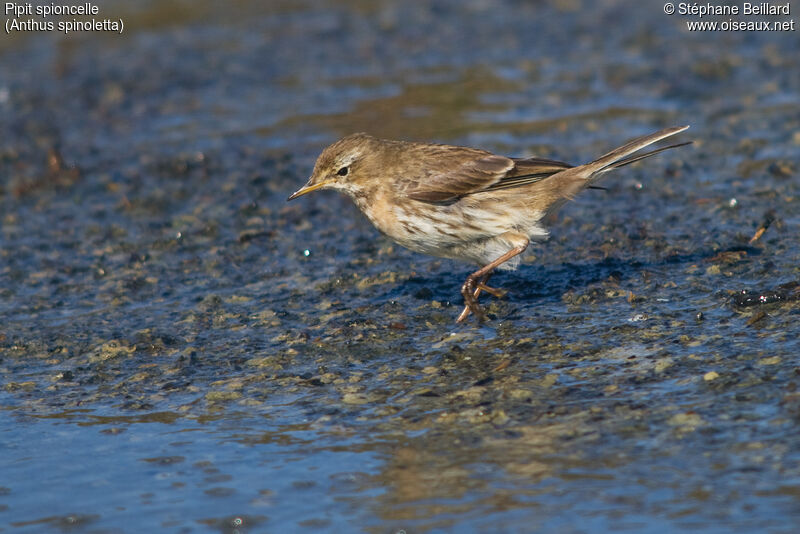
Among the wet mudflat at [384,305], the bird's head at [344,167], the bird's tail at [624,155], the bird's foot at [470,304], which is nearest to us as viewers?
the wet mudflat at [384,305]

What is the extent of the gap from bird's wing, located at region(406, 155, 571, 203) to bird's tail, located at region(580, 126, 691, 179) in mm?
227

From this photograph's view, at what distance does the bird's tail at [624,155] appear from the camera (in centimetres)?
770

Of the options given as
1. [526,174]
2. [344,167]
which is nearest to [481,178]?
[526,174]

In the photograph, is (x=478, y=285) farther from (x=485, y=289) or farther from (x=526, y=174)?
(x=526, y=174)

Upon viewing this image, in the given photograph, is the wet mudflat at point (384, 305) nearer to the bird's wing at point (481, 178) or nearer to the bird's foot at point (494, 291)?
the bird's foot at point (494, 291)

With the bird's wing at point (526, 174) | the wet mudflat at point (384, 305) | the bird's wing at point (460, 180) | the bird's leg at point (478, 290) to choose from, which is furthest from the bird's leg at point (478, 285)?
the bird's wing at point (460, 180)

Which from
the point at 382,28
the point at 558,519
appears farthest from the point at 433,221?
the point at 382,28

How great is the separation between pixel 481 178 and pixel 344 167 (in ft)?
3.64

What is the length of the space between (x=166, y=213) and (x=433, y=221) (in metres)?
3.81

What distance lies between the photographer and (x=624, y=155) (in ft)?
25.6

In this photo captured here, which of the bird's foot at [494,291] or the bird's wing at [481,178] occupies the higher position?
the bird's wing at [481,178]

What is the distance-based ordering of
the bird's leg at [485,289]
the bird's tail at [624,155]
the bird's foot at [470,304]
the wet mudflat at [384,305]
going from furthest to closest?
the bird's leg at [485,289] < the bird's tail at [624,155] < the bird's foot at [470,304] < the wet mudflat at [384,305]

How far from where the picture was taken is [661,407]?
226 inches

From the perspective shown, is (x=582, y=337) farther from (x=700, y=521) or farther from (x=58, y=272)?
(x=58, y=272)
